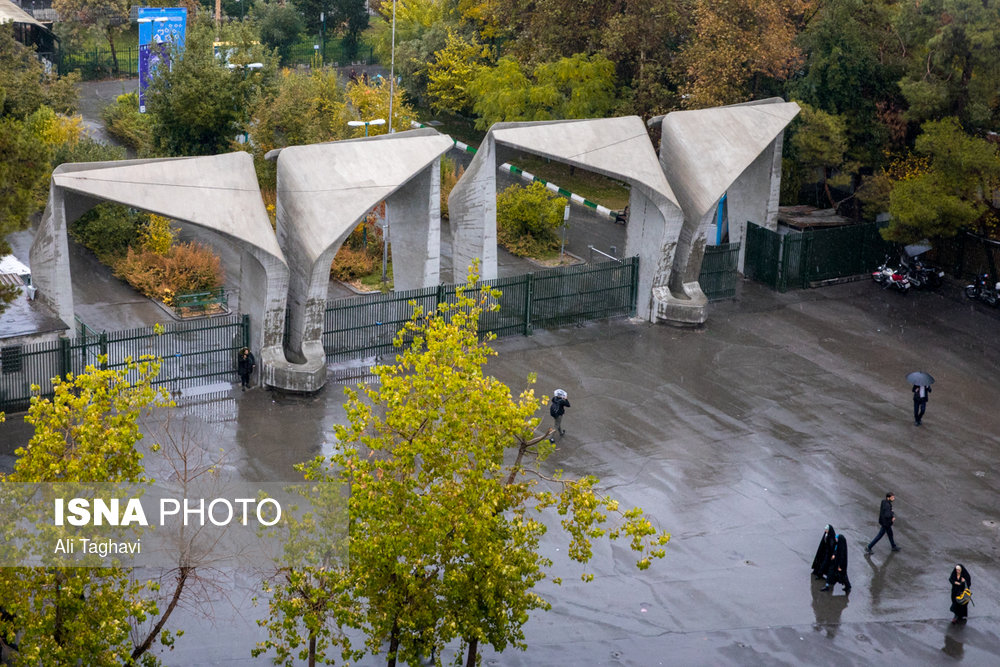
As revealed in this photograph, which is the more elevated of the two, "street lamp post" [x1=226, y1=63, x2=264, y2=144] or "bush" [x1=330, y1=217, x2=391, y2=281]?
"street lamp post" [x1=226, y1=63, x2=264, y2=144]

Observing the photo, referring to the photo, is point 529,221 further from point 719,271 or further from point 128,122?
point 128,122

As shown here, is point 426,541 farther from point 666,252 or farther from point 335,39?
point 335,39

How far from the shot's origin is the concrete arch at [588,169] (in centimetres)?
2814

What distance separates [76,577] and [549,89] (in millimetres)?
31314

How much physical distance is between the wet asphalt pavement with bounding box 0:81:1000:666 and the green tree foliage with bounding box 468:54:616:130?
11.6 metres

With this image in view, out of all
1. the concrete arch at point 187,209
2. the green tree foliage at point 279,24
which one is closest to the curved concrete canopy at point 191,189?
the concrete arch at point 187,209

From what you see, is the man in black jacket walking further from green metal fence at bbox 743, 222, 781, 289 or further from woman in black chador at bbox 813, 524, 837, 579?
green metal fence at bbox 743, 222, 781, 289

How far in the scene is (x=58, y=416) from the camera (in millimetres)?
13016

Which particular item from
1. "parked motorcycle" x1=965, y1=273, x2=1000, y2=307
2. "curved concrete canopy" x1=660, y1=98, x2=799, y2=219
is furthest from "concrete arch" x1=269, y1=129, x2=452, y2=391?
"parked motorcycle" x1=965, y1=273, x2=1000, y2=307

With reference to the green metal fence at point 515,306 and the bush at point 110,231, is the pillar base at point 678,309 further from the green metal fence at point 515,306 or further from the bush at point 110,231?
the bush at point 110,231

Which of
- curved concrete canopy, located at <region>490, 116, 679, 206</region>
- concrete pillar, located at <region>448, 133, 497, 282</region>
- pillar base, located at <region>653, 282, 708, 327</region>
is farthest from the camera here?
pillar base, located at <region>653, 282, 708, 327</region>

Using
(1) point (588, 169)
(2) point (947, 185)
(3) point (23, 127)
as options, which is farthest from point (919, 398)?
(3) point (23, 127)

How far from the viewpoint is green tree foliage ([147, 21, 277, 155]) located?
117 ft

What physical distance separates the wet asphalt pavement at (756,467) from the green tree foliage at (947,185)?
95.8 inches
